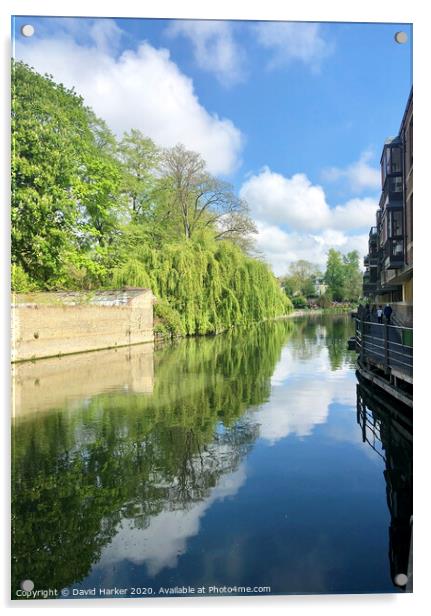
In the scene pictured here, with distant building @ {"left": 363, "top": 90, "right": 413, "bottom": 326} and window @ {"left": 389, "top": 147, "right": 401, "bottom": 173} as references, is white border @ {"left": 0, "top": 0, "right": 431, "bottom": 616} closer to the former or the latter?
distant building @ {"left": 363, "top": 90, "right": 413, "bottom": 326}

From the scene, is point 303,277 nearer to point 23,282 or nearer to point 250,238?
point 250,238

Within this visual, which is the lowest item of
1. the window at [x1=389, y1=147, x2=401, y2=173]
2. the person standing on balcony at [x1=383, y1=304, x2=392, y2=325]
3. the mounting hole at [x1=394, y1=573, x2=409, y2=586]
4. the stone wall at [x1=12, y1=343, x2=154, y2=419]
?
the mounting hole at [x1=394, y1=573, x2=409, y2=586]

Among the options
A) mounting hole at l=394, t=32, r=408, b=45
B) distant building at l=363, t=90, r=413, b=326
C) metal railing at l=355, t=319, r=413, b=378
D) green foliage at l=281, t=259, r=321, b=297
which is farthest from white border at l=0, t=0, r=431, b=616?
metal railing at l=355, t=319, r=413, b=378

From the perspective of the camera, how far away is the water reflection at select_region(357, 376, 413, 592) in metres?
2.97

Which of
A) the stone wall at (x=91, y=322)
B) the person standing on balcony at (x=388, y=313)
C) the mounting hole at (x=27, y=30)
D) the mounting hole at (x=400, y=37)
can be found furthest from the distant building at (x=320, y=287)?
the stone wall at (x=91, y=322)

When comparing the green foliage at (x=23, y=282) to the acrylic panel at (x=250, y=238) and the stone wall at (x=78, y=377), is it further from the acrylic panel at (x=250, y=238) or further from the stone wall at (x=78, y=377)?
the stone wall at (x=78, y=377)

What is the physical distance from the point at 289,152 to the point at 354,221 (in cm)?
87

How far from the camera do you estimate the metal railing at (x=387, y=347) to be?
600cm

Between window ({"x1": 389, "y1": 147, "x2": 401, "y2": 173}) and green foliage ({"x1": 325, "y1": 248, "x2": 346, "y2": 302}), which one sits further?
green foliage ({"x1": 325, "y1": 248, "x2": 346, "y2": 302})

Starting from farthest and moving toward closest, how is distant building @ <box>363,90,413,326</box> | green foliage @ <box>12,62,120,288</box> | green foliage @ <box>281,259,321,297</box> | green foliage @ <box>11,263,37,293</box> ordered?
green foliage @ <box>281,259,321,297</box> < green foliage @ <box>11,263,37,293</box> < green foliage @ <box>12,62,120,288</box> < distant building @ <box>363,90,413,326</box>

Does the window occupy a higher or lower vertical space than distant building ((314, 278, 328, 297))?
higher

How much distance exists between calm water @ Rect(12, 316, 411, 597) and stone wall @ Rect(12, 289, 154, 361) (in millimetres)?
1271

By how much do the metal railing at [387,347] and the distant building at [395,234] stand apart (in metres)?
0.24

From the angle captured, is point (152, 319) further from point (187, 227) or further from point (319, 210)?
point (319, 210)
